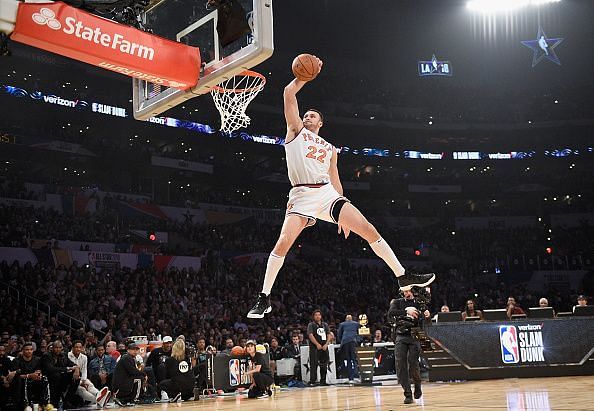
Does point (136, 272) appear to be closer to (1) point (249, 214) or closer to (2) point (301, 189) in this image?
(1) point (249, 214)

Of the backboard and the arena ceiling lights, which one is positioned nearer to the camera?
the backboard

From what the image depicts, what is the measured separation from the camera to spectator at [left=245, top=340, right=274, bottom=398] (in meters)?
11.9

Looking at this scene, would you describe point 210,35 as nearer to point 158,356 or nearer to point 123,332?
point 158,356

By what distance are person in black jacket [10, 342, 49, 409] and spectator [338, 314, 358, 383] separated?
263 inches

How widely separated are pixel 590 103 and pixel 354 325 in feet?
92.4

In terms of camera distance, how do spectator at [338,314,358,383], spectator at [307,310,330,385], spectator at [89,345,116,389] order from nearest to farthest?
spectator at [89,345,116,389] < spectator at [307,310,330,385] < spectator at [338,314,358,383]

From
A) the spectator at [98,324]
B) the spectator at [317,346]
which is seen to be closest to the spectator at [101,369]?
the spectator at [98,324]

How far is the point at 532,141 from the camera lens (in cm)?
3709

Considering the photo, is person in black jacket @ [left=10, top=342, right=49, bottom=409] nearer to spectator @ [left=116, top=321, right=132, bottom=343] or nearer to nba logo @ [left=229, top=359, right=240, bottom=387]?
nba logo @ [left=229, top=359, right=240, bottom=387]

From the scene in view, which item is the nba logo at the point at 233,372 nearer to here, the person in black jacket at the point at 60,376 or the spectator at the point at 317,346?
the spectator at the point at 317,346

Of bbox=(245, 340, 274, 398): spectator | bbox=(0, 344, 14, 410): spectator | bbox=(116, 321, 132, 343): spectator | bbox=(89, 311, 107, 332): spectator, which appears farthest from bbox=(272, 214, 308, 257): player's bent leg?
bbox=(89, 311, 107, 332): spectator

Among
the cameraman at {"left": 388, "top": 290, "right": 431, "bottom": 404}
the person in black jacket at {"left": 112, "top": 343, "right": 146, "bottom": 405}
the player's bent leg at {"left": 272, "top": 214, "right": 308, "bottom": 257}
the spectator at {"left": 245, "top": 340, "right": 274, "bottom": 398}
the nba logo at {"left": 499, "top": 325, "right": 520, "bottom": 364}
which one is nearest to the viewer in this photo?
the player's bent leg at {"left": 272, "top": 214, "right": 308, "bottom": 257}

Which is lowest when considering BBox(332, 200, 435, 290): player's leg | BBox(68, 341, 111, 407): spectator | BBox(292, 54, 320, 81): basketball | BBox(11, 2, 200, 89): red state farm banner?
BBox(68, 341, 111, 407): spectator

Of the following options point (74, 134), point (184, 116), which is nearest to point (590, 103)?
point (184, 116)
